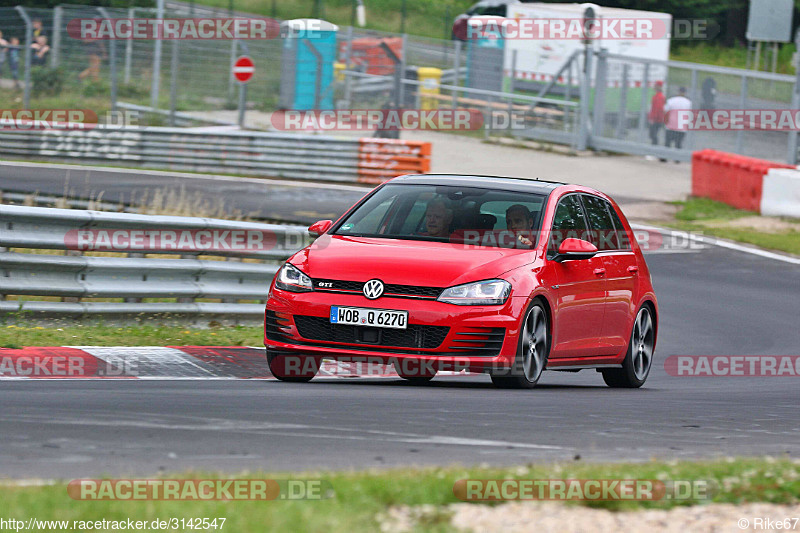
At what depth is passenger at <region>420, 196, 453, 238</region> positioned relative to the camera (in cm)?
980

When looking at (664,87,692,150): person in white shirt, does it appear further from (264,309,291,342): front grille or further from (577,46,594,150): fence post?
(264,309,291,342): front grille

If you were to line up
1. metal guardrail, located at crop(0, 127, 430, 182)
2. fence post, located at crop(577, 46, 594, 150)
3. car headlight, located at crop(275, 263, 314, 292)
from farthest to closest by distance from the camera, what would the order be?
fence post, located at crop(577, 46, 594, 150)
metal guardrail, located at crop(0, 127, 430, 182)
car headlight, located at crop(275, 263, 314, 292)

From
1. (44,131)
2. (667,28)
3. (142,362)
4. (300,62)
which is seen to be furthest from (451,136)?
(142,362)

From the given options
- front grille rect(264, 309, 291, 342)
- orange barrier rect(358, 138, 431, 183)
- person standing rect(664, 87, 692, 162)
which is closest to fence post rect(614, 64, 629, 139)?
person standing rect(664, 87, 692, 162)

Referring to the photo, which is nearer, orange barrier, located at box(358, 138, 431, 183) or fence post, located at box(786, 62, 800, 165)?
orange barrier, located at box(358, 138, 431, 183)

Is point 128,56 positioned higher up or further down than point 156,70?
higher up

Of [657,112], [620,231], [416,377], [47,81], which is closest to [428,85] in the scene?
[657,112]

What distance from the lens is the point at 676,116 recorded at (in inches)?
1273

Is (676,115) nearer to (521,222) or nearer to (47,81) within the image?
(47,81)

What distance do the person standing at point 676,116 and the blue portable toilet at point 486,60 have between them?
7327mm

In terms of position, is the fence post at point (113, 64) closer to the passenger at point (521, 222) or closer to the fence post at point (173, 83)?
the fence post at point (173, 83)

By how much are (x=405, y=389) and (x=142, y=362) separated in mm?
2042

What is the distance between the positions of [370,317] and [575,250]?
1711mm

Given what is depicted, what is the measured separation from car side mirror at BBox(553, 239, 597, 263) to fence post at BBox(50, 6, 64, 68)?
24.4 m
